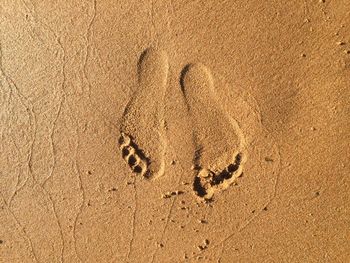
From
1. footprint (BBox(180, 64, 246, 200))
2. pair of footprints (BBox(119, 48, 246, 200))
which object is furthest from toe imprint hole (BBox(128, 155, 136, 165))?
A: footprint (BBox(180, 64, 246, 200))

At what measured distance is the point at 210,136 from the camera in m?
2.17

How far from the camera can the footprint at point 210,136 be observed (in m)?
2.16

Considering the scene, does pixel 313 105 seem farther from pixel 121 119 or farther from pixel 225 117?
pixel 121 119

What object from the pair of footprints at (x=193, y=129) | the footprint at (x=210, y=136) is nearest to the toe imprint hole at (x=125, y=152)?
the pair of footprints at (x=193, y=129)

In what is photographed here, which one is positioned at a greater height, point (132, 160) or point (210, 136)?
point (132, 160)

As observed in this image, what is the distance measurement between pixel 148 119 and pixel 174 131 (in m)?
0.17

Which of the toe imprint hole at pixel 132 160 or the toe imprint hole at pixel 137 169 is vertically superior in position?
the toe imprint hole at pixel 132 160

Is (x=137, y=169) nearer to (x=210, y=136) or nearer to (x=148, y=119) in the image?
(x=148, y=119)

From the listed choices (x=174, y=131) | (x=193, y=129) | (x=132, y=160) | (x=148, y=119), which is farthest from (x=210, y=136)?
(x=132, y=160)

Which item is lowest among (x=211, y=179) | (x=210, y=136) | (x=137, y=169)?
(x=211, y=179)

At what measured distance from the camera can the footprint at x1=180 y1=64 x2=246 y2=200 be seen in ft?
7.07

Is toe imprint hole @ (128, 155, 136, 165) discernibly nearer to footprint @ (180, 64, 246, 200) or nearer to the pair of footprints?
the pair of footprints

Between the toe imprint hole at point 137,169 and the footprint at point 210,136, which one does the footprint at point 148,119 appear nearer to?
the toe imprint hole at point 137,169

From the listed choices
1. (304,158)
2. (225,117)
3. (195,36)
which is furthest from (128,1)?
(304,158)
